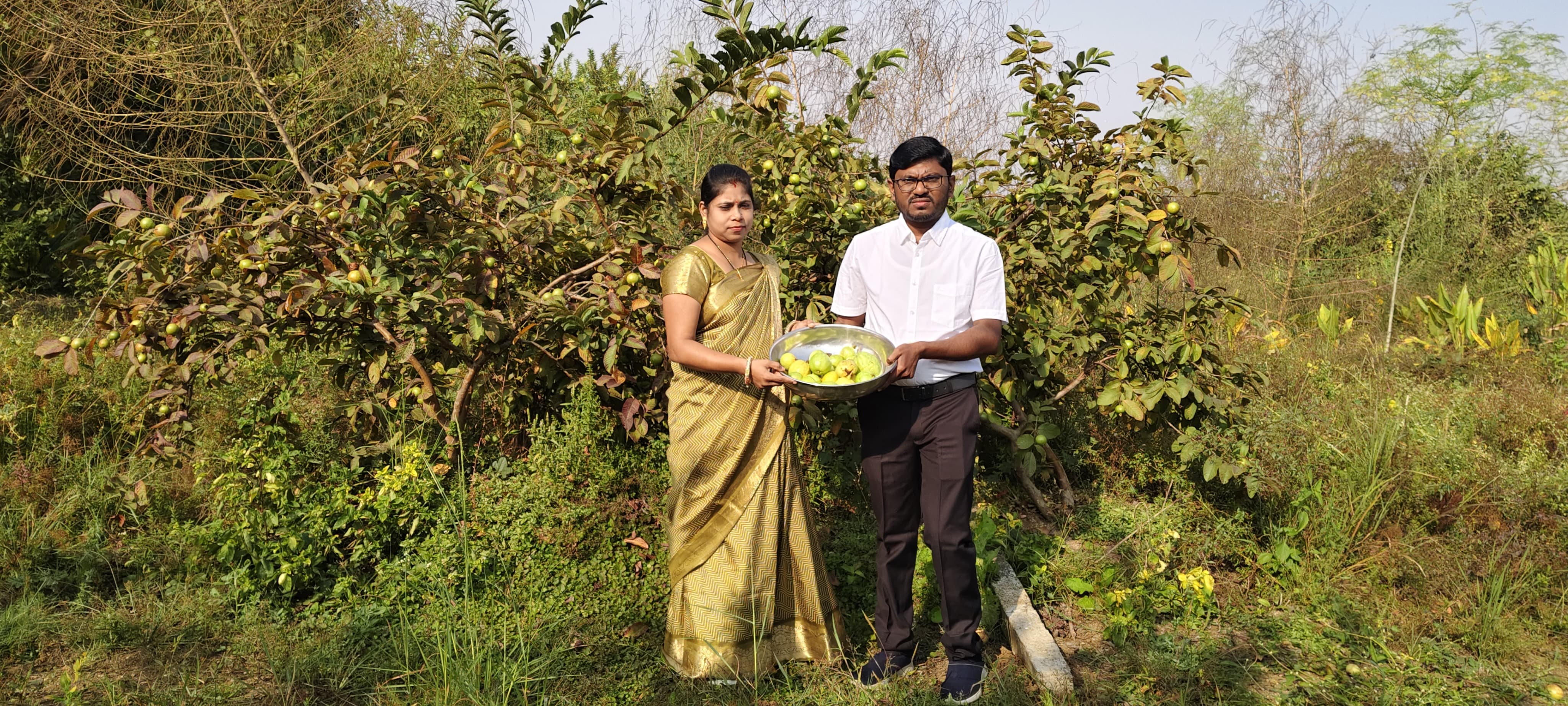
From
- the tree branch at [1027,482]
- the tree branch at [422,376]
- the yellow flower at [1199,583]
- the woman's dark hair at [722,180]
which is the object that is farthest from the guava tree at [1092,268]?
the tree branch at [422,376]

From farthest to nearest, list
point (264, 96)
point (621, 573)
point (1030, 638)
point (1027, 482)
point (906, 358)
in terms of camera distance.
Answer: point (264, 96) → point (1027, 482) → point (621, 573) → point (1030, 638) → point (906, 358)

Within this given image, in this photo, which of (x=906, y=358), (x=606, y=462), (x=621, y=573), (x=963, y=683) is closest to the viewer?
(x=906, y=358)

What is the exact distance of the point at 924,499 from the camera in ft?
9.70

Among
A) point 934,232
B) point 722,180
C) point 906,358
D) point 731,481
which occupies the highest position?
point 722,180

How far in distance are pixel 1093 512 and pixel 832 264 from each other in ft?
5.36

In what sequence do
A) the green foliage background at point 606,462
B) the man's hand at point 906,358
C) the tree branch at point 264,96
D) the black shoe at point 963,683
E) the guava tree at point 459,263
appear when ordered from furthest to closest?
the tree branch at point 264,96, the guava tree at point 459,263, the green foliage background at point 606,462, the black shoe at point 963,683, the man's hand at point 906,358

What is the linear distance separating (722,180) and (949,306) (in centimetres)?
78

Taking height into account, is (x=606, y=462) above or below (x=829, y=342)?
below

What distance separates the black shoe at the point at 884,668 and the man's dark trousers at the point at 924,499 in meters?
0.03

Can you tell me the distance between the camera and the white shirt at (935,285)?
2.86 m

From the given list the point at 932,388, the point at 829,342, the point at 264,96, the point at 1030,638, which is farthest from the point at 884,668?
the point at 264,96

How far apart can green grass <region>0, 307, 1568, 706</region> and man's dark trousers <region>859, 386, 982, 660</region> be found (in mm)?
237

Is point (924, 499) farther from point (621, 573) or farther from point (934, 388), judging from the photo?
point (621, 573)

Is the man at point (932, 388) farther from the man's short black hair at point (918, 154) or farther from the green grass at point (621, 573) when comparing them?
the green grass at point (621, 573)
